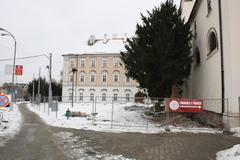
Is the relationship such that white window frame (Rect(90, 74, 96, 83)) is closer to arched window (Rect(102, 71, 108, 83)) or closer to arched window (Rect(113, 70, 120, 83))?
arched window (Rect(102, 71, 108, 83))

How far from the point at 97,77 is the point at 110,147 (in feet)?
158

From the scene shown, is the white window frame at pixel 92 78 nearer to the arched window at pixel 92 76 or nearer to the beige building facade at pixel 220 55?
the arched window at pixel 92 76

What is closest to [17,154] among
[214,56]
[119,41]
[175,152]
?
[175,152]

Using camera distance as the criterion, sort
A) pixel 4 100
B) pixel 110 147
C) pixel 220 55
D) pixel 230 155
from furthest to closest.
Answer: pixel 220 55, pixel 4 100, pixel 110 147, pixel 230 155

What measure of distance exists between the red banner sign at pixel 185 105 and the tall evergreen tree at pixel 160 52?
294 cm

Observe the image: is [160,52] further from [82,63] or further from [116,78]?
[82,63]

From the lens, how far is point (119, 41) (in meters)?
59.9

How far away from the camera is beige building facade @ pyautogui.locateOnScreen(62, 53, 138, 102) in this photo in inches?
2180

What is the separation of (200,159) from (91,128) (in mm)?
7911

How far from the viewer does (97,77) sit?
186ft

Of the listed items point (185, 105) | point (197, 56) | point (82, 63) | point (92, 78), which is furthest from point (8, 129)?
point (82, 63)

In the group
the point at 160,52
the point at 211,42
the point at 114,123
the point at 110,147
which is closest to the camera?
the point at 110,147

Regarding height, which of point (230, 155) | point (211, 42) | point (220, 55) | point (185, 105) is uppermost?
point (211, 42)

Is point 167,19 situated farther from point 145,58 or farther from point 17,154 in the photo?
point 17,154
